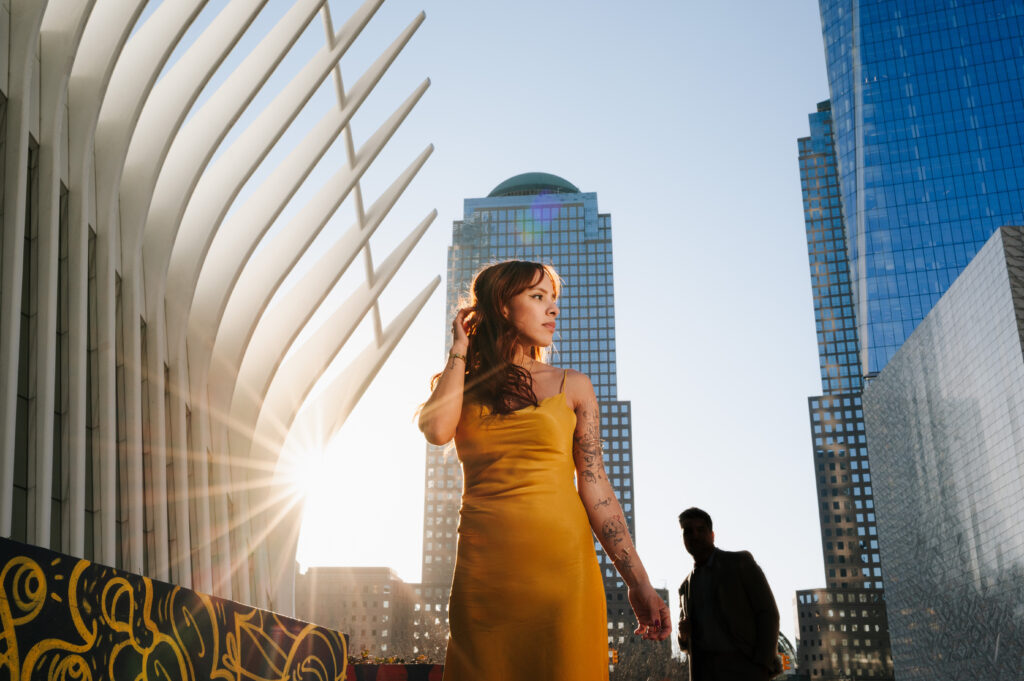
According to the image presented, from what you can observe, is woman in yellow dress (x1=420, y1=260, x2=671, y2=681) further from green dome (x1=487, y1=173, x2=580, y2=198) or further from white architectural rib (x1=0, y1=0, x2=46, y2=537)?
green dome (x1=487, y1=173, x2=580, y2=198)

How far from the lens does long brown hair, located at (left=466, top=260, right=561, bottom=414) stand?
8.42 feet

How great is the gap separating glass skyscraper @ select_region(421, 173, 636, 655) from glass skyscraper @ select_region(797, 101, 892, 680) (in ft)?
91.2

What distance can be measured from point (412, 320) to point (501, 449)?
16210 millimetres

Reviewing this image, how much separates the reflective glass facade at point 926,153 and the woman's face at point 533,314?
311ft

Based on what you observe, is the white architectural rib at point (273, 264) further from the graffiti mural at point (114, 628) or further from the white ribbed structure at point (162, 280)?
the graffiti mural at point (114, 628)

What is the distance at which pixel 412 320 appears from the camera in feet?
60.7

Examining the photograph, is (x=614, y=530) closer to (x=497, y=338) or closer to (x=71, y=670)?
(x=497, y=338)

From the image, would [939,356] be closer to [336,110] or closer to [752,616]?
[336,110]

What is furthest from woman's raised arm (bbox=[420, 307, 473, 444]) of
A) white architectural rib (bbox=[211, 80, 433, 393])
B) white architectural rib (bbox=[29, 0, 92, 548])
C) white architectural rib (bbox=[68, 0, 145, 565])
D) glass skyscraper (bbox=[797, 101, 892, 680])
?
glass skyscraper (bbox=[797, 101, 892, 680])

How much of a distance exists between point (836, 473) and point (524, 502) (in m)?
134

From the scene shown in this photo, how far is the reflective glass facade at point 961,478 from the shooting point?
43938mm

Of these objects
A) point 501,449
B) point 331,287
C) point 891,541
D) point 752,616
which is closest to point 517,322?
point 501,449

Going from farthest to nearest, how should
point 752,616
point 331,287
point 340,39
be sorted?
point 331,287 → point 340,39 → point 752,616

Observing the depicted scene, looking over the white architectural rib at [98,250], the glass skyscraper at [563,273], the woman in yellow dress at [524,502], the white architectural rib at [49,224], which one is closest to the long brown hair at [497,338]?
the woman in yellow dress at [524,502]
